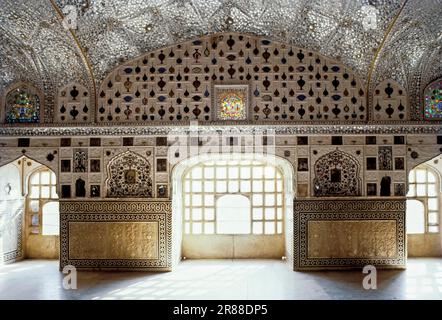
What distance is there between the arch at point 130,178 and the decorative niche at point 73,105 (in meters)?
1.31

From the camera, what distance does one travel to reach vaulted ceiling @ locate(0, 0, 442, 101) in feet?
26.0

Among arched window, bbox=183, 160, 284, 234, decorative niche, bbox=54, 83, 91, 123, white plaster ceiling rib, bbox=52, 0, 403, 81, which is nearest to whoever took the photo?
white plaster ceiling rib, bbox=52, 0, 403, 81

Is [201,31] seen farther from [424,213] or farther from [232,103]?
[424,213]

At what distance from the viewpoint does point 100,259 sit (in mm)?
9289

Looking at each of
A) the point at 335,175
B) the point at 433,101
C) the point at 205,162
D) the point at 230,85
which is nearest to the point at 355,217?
the point at 335,175

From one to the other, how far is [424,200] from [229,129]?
5.98m

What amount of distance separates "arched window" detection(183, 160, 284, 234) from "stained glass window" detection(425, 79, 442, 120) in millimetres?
Result: 4098

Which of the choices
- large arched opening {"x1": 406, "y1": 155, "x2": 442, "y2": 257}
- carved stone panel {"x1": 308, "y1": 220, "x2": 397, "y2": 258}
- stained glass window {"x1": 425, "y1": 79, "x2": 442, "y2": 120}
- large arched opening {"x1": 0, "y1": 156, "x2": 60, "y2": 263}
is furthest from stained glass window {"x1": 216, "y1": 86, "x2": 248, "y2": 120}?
large arched opening {"x1": 406, "y1": 155, "x2": 442, "y2": 257}

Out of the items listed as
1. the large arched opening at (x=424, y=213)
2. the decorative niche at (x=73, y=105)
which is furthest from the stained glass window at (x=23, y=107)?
the large arched opening at (x=424, y=213)

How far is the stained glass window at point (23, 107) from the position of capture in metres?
9.45

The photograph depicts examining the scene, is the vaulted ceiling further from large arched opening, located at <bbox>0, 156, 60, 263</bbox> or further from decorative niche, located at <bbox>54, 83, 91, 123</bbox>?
large arched opening, located at <bbox>0, 156, 60, 263</bbox>

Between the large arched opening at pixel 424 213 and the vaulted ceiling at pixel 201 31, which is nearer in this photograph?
the vaulted ceiling at pixel 201 31

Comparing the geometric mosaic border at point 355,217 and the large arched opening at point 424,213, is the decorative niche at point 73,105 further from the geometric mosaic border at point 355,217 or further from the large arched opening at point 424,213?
the large arched opening at point 424,213
